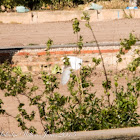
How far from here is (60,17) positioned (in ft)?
40.6

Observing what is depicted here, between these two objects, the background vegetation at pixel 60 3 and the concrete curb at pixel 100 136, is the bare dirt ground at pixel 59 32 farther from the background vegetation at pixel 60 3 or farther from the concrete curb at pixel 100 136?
the concrete curb at pixel 100 136

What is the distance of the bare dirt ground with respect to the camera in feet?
28.3

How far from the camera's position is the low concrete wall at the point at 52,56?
20.3 ft

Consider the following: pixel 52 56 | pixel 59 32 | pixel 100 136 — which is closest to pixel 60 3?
pixel 59 32

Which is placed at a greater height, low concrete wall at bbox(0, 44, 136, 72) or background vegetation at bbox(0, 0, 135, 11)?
background vegetation at bbox(0, 0, 135, 11)

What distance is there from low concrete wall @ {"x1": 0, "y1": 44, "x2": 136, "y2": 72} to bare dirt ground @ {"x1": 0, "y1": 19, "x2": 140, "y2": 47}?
189 cm

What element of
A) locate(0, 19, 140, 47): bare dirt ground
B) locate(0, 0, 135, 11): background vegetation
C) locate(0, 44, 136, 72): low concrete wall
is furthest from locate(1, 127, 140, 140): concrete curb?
locate(0, 0, 135, 11): background vegetation

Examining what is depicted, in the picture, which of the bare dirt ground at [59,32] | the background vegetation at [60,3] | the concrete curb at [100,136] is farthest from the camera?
the background vegetation at [60,3]

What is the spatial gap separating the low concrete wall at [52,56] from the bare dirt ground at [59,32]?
6.20ft

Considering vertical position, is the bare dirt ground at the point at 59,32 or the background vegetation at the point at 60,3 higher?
the background vegetation at the point at 60,3

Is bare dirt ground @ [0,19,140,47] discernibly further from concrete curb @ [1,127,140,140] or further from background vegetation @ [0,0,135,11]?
concrete curb @ [1,127,140,140]

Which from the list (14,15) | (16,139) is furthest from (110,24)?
(16,139)

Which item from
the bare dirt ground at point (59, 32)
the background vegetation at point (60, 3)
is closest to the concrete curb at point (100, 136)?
the bare dirt ground at point (59, 32)

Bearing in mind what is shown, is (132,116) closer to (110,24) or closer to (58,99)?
(58,99)
